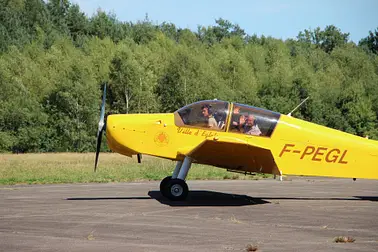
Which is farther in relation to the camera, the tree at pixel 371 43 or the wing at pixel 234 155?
the tree at pixel 371 43

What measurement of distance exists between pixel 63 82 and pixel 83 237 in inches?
1913

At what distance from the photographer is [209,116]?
49.7 feet

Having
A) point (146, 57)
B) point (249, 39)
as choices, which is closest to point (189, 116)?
point (146, 57)

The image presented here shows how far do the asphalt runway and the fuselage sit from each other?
90 cm

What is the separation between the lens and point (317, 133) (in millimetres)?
15453

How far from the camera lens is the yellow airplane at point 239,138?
15.1 m

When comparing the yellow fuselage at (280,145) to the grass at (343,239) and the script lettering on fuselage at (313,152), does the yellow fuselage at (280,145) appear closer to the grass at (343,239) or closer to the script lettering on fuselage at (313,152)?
the script lettering on fuselage at (313,152)

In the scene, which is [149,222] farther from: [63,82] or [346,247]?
[63,82]

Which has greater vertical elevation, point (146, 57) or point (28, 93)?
point (146, 57)

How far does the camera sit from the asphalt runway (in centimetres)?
963

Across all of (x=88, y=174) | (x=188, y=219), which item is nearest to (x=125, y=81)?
(x=88, y=174)

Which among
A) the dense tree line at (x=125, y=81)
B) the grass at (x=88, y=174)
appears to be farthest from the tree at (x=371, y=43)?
the grass at (x=88, y=174)

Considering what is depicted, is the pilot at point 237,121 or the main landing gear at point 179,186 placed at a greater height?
the pilot at point 237,121

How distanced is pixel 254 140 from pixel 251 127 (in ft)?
1.02
